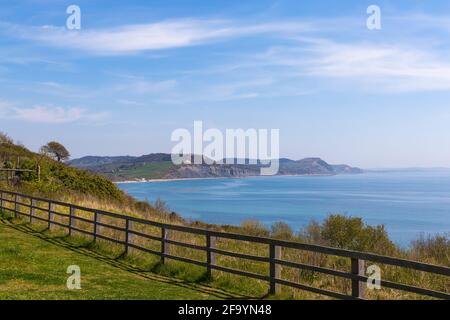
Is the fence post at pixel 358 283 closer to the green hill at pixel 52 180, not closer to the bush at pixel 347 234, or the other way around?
the bush at pixel 347 234

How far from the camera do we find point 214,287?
36.6 ft

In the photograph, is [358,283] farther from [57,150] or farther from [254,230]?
[57,150]

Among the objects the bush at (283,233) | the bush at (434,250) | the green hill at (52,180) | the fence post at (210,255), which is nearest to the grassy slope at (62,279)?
the fence post at (210,255)

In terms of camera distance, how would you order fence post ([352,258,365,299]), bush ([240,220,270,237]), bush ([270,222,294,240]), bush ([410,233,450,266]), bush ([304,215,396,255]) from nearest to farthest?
fence post ([352,258,365,299])
bush ([410,233,450,266])
bush ([270,222,294,240])
bush ([304,215,396,255])
bush ([240,220,270,237])

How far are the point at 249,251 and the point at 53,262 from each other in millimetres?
6930

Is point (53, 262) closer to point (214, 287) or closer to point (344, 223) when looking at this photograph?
point (214, 287)

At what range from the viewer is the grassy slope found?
32.1 ft

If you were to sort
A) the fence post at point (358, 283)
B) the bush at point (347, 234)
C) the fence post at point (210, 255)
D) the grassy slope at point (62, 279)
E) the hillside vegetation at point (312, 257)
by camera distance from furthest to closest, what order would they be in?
the bush at point (347, 234) → the fence post at point (210, 255) → the hillside vegetation at point (312, 257) → the grassy slope at point (62, 279) → the fence post at point (358, 283)

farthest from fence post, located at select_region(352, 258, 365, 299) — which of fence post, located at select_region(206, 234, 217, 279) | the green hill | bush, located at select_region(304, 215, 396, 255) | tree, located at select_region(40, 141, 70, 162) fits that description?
tree, located at select_region(40, 141, 70, 162)

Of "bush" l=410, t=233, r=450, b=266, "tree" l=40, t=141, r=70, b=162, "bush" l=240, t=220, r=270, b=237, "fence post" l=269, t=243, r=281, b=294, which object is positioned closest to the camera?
"fence post" l=269, t=243, r=281, b=294

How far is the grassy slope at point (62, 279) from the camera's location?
9.79m

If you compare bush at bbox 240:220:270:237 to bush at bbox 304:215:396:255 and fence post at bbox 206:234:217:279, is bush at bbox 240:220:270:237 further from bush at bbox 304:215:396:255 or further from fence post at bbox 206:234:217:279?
fence post at bbox 206:234:217:279
